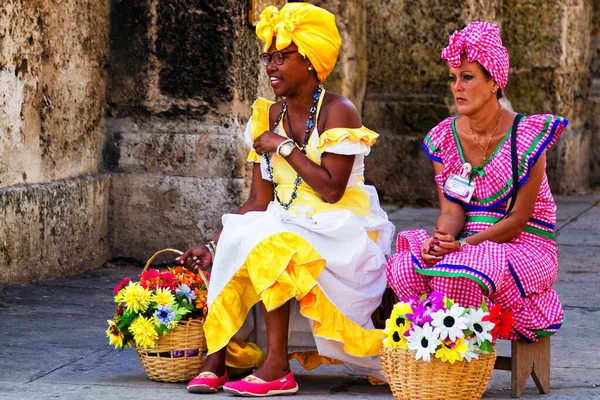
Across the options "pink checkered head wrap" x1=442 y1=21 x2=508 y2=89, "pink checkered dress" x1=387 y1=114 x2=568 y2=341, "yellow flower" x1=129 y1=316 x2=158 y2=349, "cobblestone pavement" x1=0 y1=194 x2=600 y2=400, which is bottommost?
"cobblestone pavement" x1=0 y1=194 x2=600 y2=400

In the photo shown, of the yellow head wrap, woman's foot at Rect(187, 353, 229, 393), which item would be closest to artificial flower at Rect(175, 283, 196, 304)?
woman's foot at Rect(187, 353, 229, 393)

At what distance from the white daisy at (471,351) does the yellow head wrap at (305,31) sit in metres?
1.25

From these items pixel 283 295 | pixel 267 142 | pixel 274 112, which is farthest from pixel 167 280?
pixel 274 112

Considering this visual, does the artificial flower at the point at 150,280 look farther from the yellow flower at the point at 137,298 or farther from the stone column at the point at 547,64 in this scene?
the stone column at the point at 547,64

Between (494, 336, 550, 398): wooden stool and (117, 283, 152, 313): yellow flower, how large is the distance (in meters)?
1.25

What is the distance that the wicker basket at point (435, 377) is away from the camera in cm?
371

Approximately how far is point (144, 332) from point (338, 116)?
105 cm

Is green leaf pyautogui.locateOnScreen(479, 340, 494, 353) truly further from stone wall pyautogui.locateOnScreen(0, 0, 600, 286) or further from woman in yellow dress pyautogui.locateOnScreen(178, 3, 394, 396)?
stone wall pyautogui.locateOnScreen(0, 0, 600, 286)

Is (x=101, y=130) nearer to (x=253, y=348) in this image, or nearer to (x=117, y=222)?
(x=117, y=222)

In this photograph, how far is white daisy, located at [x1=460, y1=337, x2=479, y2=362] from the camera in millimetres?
3676

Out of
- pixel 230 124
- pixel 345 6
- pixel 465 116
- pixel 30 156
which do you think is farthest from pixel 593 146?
pixel 465 116

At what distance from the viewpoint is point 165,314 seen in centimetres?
415

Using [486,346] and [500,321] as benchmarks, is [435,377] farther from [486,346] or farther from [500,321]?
[500,321]

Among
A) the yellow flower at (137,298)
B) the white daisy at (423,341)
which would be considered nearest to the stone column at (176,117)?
the yellow flower at (137,298)
